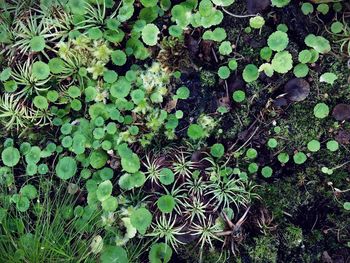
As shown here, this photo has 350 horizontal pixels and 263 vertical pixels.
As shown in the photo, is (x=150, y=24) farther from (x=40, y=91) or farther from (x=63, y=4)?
(x=40, y=91)

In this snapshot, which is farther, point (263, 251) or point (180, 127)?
point (180, 127)

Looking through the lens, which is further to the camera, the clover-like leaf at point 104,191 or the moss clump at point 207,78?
the moss clump at point 207,78

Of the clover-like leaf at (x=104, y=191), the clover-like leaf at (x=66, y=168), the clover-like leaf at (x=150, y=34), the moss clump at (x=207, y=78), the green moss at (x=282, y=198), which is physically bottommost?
the green moss at (x=282, y=198)

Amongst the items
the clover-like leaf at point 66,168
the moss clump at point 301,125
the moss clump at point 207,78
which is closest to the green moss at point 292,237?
the moss clump at point 301,125

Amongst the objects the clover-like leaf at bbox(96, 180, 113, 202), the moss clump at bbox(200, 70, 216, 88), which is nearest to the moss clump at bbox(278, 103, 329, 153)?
the moss clump at bbox(200, 70, 216, 88)

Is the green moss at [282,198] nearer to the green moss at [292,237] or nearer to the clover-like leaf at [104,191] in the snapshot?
the green moss at [292,237]

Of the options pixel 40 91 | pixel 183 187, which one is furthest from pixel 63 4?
pixel 183 187

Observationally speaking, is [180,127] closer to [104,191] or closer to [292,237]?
[104,191]

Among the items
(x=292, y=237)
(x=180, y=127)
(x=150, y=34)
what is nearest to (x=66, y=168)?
(x=180, y=127)

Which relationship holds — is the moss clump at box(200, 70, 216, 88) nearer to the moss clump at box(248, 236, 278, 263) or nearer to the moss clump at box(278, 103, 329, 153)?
the moss clump at box(278, 103, 329, 153)
